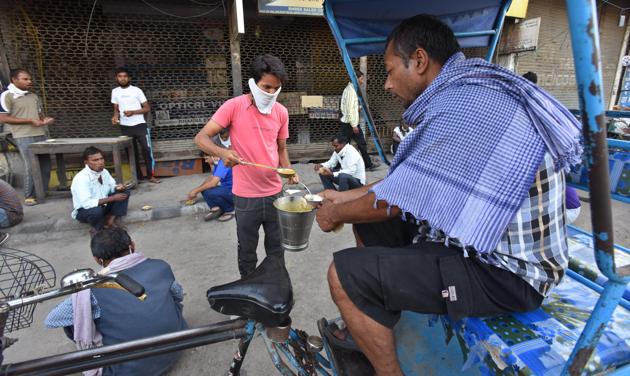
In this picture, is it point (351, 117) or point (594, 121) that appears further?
point (351, 117)

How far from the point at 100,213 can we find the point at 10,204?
1.20 meters

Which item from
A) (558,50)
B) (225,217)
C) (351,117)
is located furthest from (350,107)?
(558,50)

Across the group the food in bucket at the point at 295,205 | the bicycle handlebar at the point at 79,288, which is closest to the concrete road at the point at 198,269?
the food in bucket at the point at 295,205

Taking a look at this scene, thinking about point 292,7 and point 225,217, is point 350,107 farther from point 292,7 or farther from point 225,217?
point 225,217

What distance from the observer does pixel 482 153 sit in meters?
1.07

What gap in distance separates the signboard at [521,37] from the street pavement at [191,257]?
423 centimetres

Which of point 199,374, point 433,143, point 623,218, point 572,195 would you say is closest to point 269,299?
point 433,143

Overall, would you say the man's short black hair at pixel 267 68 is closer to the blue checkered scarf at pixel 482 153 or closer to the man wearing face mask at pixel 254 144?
the man wearing face mask at pixel 254 144

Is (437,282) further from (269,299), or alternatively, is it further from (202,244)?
(202,244)

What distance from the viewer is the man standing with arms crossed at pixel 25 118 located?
200 inches

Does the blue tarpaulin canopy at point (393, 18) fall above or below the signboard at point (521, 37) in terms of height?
below

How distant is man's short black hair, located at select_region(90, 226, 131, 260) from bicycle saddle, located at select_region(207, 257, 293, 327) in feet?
3.98

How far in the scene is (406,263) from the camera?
1.25 meters

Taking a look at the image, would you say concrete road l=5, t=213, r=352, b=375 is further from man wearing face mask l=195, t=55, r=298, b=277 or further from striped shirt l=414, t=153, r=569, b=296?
striped shirt l=414, t=153, r=569, b=296
